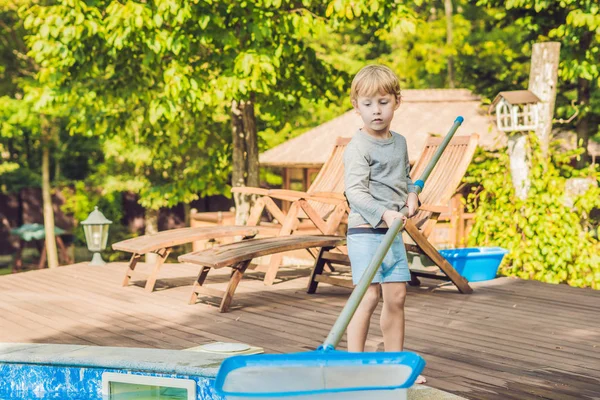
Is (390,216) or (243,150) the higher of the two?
(243,150)

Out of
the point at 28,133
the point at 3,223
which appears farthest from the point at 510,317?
the point at 3,223

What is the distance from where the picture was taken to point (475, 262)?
668 cm

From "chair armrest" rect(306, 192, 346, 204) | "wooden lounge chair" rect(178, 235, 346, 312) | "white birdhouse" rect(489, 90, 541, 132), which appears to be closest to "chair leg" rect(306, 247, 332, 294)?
"wooden lounge chair" rect(178, 235, 346, 312)

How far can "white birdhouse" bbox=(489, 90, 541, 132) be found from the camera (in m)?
8.38

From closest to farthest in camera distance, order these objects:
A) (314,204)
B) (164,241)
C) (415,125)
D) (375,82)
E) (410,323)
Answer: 1. (375,82)
2. (410,323)
3. (164,241)
4. (314,204)
5. (415,125)

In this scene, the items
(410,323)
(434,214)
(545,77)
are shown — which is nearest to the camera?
(410,323)

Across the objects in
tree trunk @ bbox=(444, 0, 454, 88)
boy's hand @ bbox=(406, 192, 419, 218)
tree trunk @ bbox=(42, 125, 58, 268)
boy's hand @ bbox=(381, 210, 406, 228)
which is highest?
tree trunk @ bbox=(444, 0, 454, 88)

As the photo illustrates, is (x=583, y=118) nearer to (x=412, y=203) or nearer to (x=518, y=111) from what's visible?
(x=518, y=111)

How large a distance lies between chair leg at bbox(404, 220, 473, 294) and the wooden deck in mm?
84

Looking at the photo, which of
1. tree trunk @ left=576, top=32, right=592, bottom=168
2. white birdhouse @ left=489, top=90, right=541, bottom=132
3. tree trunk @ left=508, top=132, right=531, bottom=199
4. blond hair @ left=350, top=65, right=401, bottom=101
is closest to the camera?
blond hair @ left=350, top=65, right=401, bottom=101

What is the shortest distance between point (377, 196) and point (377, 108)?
1.25ft

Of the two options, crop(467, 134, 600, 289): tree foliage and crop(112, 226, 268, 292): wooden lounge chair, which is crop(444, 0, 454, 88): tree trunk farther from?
crop(112, 226, 268, 292): wooden lounge chair

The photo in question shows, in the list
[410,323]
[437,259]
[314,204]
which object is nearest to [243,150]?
[314,204]

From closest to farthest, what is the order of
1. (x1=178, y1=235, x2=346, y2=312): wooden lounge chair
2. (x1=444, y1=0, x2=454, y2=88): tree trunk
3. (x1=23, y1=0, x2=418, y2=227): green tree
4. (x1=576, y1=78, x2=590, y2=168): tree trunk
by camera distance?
(x1=178, y1=235, x2=346, y2=312): wooden lounge chair → (x1=23, y1=0, x2=418, y2=227): green tree → (x1=576, y1=78, x2=590, y2=168): tree trunk → (x1=444, y1=0, x2=454, y2=88): tree trunk
